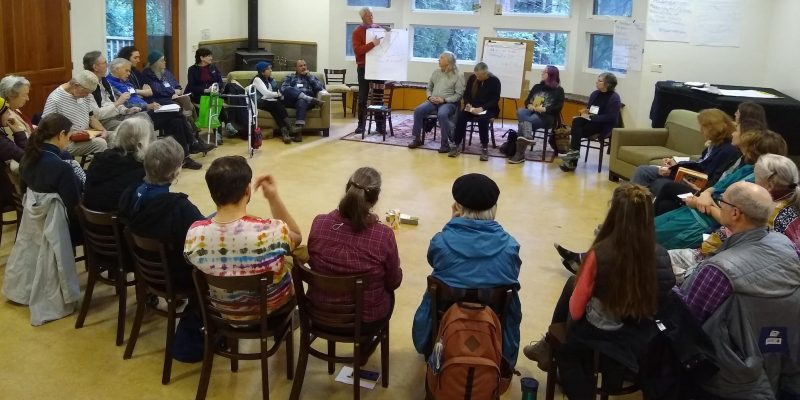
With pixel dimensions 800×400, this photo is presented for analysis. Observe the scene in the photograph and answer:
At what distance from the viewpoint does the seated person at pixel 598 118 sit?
25.7 ft

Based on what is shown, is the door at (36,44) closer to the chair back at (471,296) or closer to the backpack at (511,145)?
the backpack at (511,145)

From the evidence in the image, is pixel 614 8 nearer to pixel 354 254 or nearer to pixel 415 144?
pixel 415 144

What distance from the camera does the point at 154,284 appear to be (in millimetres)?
3318

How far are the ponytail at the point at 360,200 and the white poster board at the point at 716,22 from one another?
6634 mm

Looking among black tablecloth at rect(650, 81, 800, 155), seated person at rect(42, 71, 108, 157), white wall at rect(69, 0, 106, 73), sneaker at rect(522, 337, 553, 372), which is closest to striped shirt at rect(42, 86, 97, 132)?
seated person at rect(42, 71, 108, 157)

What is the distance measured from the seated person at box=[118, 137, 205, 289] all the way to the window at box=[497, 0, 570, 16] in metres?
8.72

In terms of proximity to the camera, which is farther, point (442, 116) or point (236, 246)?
point (442, 116)

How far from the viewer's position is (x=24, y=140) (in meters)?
4.89

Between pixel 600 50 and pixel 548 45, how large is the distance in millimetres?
980

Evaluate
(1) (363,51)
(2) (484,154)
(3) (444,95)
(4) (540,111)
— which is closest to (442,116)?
(3) (444,95)

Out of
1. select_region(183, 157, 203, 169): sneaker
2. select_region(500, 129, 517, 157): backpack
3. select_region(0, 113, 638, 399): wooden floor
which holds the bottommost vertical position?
select_region(0, 113, 638, 399): wooden floor

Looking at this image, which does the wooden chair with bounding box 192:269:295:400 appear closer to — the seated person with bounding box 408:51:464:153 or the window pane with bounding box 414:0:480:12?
the seated person with bounding box 408:51:464:153

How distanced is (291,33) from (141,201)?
8.77m

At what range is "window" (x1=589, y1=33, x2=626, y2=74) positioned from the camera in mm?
10172
